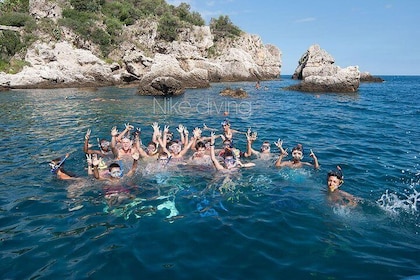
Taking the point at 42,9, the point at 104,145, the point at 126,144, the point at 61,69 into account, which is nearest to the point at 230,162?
the point at 126,144

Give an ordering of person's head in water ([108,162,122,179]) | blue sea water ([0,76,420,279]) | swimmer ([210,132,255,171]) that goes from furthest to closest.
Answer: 1. swimmer ([210,132,255,171])
2. person's head in water ([108,162,122,179])
3. blue sea water ([0,76,420,279])

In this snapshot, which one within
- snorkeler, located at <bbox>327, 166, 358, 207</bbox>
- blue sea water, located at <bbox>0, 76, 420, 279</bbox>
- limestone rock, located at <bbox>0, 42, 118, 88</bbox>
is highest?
limestone rock, located at <bbox>0, 42, 118, 88</bbox>

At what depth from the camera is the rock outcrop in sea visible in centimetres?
3931

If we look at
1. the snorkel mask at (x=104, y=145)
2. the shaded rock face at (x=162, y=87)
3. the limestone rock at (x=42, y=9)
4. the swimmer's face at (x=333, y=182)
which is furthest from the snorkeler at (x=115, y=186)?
the limestone rock at (x=42, y=9)

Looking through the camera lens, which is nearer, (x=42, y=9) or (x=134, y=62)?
(x=134, y=62)

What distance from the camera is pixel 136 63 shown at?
47969 millimetres

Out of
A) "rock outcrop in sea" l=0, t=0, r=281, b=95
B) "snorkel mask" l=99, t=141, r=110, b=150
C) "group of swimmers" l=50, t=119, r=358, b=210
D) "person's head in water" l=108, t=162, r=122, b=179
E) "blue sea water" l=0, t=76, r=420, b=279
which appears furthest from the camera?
"rock outcrop in sea" l=0, t=0, r=281, b=95

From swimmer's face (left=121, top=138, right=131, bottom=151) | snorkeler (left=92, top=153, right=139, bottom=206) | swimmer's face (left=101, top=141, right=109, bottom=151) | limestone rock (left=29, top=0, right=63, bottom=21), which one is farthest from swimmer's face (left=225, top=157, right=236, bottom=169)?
limestone rock (left=29, top=0, right=63, bottom=21)

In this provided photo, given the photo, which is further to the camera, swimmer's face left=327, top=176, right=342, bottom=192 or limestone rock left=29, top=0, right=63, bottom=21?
limestone rock left=29, top=0, right=63, bottom=21

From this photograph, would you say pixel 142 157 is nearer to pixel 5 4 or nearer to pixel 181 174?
pixel 181 174

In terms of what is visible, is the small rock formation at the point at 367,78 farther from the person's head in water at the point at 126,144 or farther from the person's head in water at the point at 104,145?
the person's head in water at the point at 104,145

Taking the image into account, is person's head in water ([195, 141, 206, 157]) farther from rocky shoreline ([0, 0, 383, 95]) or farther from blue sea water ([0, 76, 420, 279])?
rocky shoreline ([0, 0, 383, 95])

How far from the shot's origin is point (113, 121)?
19047mm

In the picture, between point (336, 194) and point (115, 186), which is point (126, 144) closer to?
point (115, 186)
